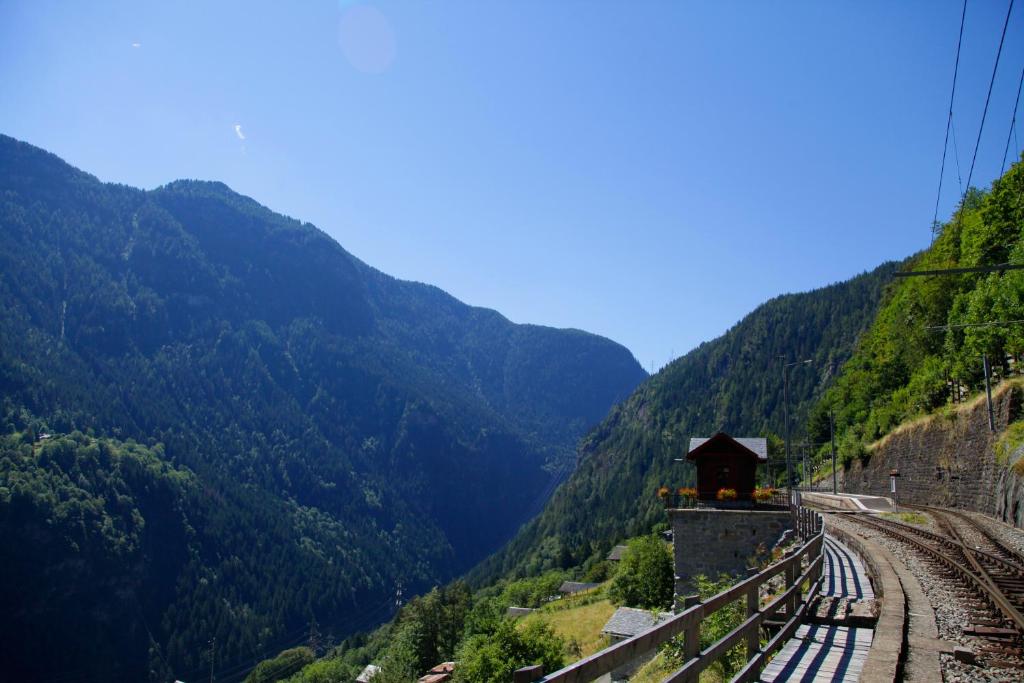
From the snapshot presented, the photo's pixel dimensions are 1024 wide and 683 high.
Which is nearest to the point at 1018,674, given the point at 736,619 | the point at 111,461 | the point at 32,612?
the point at 736,619

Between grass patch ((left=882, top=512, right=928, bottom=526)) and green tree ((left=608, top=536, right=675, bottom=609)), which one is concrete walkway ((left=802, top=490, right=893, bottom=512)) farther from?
green tree ((left=608, top=536, right=675, bottom=609))

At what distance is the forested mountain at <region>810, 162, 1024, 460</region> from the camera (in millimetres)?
26969

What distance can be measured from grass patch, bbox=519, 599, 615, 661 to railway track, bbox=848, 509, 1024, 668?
58.2ft

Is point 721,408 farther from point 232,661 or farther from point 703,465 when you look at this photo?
point 703,465

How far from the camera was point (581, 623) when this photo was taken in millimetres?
43188

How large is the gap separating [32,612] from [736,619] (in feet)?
600

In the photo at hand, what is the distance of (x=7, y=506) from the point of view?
14738cm

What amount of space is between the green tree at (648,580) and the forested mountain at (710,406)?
8667cm

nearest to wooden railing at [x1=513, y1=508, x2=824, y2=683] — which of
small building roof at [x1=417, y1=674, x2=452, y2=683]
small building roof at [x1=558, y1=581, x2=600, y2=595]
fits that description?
small building roof at [x1=417, y1=674, x2=452, y2=683]

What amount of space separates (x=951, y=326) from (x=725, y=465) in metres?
10.8

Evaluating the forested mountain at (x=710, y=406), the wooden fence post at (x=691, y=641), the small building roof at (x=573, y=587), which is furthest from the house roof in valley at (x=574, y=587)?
the wooden fence post at (x=691, y=641)

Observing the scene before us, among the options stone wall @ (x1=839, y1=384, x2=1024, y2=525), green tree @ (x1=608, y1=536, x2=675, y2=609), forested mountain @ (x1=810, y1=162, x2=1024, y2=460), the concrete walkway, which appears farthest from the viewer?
green tree @ (x1=608, y1=536, x2=675, y2=609)

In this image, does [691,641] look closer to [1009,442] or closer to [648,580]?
[1009,442]

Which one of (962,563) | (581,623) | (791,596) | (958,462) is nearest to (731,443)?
(962,563)
